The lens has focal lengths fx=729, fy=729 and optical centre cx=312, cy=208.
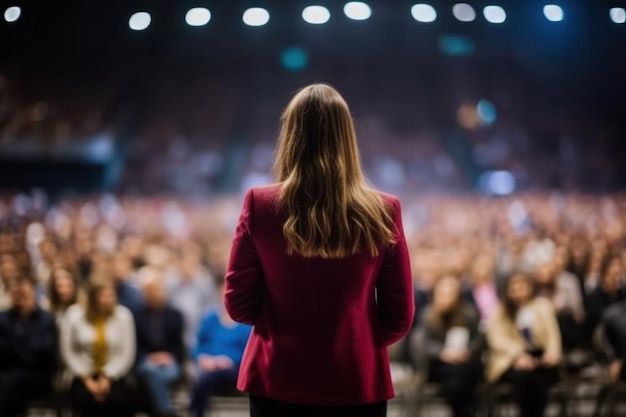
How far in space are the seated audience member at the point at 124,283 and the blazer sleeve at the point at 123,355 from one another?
1.97ft

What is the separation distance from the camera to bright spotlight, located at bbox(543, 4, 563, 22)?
4.25 metres

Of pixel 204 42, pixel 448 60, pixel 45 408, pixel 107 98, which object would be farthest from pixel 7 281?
pixel 448 60

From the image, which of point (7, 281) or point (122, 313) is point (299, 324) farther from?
point (7, 281)

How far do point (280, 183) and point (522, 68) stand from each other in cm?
592

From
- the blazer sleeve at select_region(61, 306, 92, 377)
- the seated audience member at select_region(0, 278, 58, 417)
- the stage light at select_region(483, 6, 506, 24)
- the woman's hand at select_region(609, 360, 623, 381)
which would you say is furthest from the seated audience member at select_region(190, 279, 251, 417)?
the woman's hand at select_region(609, 360, 623, 381)

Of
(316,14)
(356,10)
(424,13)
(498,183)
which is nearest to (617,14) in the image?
(424,13)

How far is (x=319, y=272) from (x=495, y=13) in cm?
327

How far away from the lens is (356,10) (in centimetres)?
442

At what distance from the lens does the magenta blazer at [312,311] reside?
1553 millimetres

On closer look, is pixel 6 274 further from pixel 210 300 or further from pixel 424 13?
pixel 424 13

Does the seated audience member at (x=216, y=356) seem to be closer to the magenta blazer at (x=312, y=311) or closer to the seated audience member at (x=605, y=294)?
the seated audience member at (x=605, y=294)

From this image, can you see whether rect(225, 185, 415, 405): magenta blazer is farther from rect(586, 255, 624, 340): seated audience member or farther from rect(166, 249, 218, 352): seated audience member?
rect(586, 255, 624, 340): seated audience member

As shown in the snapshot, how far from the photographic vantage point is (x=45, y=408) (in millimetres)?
5305

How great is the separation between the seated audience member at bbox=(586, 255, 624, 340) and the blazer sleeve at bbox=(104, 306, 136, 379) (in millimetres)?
3784
